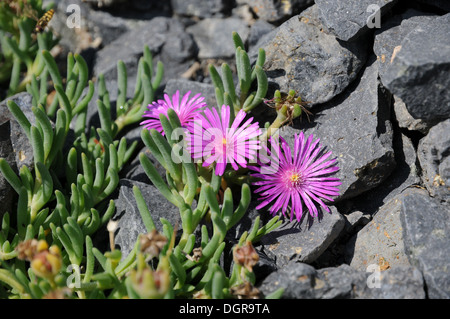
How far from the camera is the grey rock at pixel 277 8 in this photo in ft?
8.16

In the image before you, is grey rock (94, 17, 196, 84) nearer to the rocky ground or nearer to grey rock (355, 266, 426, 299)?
the rocky ground

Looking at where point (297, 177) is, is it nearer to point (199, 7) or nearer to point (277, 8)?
point (277, 8)

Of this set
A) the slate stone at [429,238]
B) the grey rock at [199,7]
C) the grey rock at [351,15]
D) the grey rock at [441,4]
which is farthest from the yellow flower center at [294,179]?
the grey rock at [199,7]

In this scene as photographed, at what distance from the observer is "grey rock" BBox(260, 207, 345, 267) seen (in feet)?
6.07

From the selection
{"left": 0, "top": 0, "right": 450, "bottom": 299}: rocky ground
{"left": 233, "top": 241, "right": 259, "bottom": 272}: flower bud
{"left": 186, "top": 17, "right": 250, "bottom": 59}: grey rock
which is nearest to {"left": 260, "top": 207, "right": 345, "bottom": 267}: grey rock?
{"left": 0, "top": 0, "right": 450, "bottom": 299}: rocky ground

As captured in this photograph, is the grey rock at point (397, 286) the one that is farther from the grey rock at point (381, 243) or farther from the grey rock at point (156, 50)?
the grey rock at point (156, 50)

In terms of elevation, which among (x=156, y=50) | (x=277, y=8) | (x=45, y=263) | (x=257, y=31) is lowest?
(x=45, y=263)

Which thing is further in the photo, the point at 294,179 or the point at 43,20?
the point at 43,20

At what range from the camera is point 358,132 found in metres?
1.97

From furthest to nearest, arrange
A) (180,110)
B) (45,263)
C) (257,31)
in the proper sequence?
(257,31) < (180,110) < (45,263)

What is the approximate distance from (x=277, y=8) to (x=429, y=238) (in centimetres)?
135

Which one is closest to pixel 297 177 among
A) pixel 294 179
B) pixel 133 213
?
pixel 294 179

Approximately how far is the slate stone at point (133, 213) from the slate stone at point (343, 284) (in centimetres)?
49

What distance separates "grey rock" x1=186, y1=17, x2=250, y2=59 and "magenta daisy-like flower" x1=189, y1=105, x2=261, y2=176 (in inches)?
34.8
